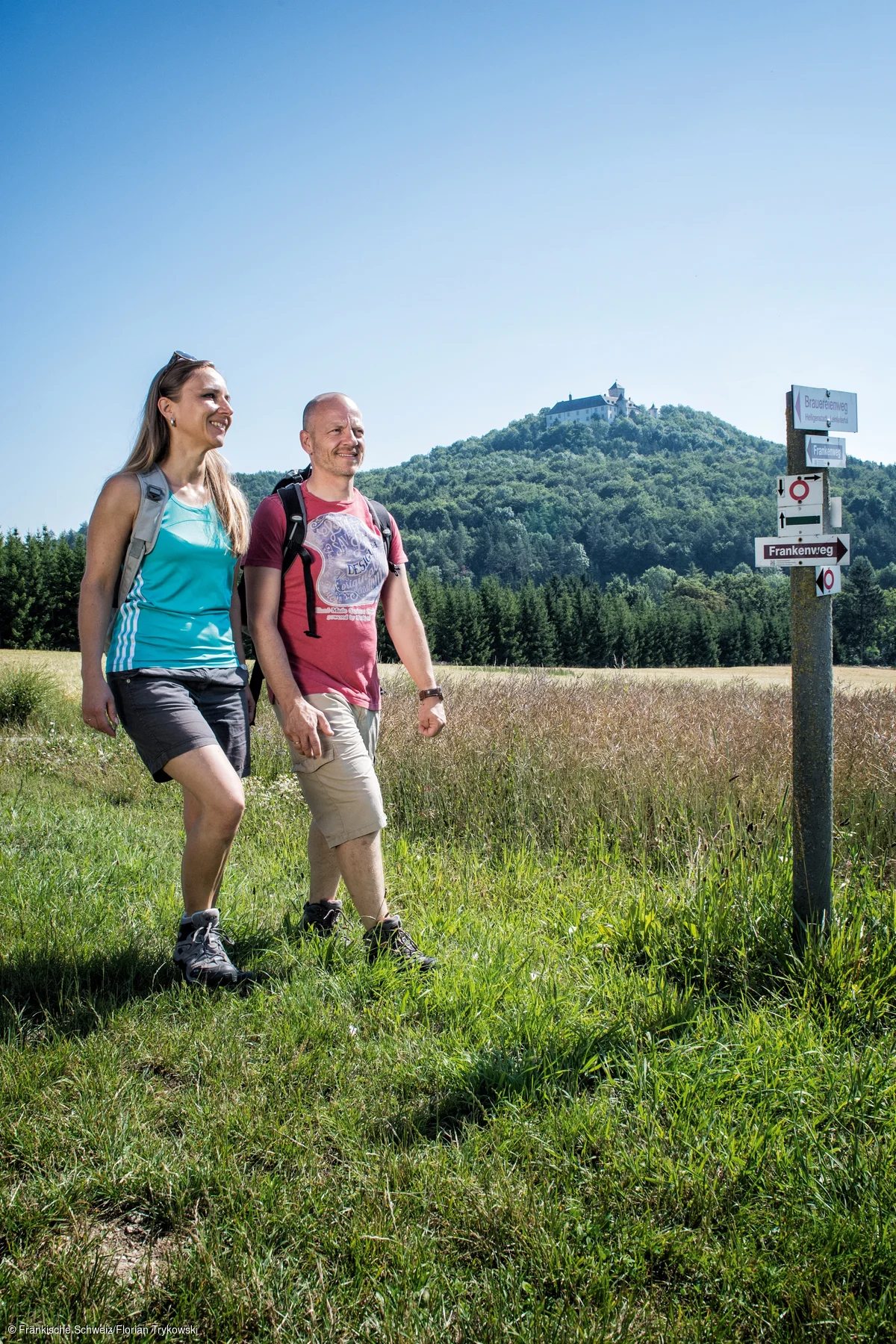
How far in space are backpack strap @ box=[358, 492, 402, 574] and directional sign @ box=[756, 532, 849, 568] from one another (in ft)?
4.80

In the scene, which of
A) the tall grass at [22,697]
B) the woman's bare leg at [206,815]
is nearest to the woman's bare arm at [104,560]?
the woman's bare leg at [206,815]

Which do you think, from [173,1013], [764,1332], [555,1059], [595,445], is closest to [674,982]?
[555,1059]

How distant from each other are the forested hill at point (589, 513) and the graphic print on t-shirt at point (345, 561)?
308ft

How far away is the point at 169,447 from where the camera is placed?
3.59 meters

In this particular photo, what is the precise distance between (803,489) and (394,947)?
2150 mm

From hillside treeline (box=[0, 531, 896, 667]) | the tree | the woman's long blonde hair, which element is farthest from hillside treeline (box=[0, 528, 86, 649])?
the woman's long blonde hair

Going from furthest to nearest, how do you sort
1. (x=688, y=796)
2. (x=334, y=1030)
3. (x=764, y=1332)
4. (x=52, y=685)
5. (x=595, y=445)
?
→ (x=595, y=445)
(x=52, y=685)
(x=688, y=796)
(x=334, y=1030)
(x=764, y=1332)

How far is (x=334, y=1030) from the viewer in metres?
2.90

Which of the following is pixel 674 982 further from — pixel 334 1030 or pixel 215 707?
pixel 215 707

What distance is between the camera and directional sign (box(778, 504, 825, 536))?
3135 millimetres

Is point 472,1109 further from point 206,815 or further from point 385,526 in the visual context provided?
point 385,526

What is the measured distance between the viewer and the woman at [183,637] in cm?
329

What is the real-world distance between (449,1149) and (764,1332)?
808mm

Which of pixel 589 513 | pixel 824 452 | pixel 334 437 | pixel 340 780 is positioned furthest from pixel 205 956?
pixel 589 513
